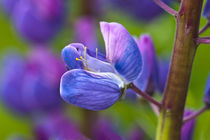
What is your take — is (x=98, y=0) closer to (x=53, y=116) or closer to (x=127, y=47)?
(x=53, y=116)

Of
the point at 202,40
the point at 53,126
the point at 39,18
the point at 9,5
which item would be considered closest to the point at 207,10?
the point at 202,40

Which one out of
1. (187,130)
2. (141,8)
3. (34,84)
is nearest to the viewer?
(187,130)

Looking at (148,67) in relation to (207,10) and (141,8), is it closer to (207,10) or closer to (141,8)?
(207,10)

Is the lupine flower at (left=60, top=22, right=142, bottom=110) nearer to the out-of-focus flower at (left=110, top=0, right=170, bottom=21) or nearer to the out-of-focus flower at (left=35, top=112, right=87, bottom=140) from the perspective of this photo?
the out-of-focus flower at (left=35, top=112, right=87, bottom=140)

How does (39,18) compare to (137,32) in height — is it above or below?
above

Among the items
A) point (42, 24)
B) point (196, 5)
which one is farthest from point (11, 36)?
point (196, 5)

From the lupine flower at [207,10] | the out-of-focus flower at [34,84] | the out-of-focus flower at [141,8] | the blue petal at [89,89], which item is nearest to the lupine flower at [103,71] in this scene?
the blue petal at [89,89]

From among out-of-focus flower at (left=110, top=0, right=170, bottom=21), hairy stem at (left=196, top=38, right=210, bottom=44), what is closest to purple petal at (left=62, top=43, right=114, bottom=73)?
hairy stem at (left=196, top=38, right=210, bottom=44)
